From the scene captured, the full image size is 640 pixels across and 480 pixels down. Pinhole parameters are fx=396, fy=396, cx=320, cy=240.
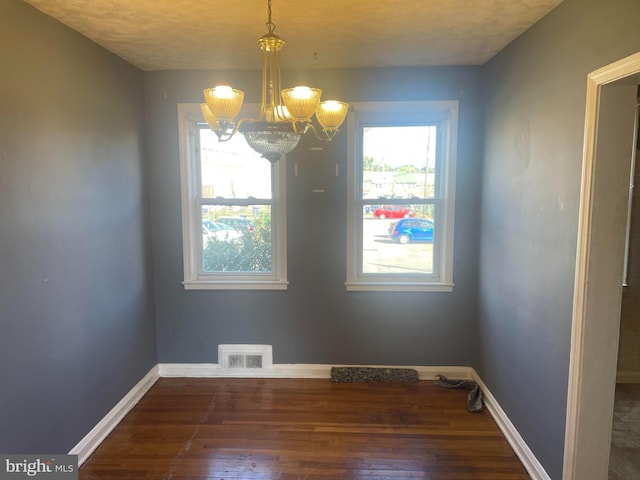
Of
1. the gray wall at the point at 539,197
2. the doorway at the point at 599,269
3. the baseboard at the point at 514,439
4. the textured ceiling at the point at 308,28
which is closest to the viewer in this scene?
the doorway at the point at 599,269

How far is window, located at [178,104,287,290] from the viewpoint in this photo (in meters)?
3.39

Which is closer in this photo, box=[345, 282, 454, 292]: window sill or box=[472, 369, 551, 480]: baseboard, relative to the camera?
box=[472, 369, 551, 480]: baseboard

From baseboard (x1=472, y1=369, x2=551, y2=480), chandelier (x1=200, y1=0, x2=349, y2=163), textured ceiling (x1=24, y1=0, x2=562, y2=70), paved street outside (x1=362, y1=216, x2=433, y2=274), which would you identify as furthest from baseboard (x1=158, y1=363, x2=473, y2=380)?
textured ceiling (x1=24, y1=0, x2=562, y2=70)

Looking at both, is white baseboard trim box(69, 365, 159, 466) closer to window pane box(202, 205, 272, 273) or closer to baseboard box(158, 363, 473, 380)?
baseboard box(158, 363, 473, 380)

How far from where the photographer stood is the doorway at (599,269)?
5.72 feet

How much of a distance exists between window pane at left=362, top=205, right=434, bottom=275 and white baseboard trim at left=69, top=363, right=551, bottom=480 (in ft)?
2.93

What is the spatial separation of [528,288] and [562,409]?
69 centimetres

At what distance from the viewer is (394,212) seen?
11.2 ft

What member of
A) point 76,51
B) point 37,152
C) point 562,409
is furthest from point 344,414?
point 76,51

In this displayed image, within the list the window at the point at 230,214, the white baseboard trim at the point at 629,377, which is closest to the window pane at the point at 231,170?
the window at the point at 230,214

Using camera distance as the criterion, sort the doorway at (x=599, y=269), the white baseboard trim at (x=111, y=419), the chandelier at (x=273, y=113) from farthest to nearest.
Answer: the white baseboard trim at (x=111, y=419)
the doorway at (x=599, y=269)
the chandelier at (x=273, y=113)

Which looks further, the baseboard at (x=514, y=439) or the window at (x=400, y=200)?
the window at (x=400, y=200)

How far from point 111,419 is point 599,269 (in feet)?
10.2

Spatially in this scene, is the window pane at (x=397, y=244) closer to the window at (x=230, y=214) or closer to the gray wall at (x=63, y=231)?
the window at (x=230, y=214)
